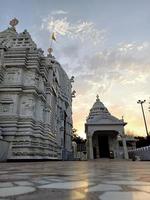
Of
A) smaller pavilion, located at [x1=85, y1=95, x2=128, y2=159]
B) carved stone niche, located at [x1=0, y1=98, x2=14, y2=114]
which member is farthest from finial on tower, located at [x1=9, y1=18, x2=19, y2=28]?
smaller pavilion, located at [x1=85, y1=95, x2=128, y2=159]

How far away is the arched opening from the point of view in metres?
25.4

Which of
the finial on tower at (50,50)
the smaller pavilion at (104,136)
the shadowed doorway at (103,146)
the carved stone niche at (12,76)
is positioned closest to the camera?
the carved stone niche at (12,76)

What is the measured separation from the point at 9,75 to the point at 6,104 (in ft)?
9.15

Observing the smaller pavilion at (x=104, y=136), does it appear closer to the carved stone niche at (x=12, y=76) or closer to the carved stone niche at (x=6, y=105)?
the carved stone niche at (x=12, y=76)

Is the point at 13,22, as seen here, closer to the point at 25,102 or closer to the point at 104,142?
the point at 25,102

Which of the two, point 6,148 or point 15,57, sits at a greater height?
point 15,57

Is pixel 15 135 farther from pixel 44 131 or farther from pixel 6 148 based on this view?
pixel 44 131

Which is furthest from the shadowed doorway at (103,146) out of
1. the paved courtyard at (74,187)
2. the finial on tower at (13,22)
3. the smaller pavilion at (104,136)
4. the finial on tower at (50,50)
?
the paved courtyard at (74,187)

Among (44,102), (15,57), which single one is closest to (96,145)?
(44,102)

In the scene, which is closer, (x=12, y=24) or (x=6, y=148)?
(x=6, y=148)

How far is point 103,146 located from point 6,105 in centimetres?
1527

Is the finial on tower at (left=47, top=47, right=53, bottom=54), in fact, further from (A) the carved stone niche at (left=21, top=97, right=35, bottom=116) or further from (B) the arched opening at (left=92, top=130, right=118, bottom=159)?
(A) the carved stone niche at (left=21, top=97, right=35, bottom=116)

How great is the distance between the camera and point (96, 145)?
25.8m

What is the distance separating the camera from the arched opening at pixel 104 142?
25422 mm
